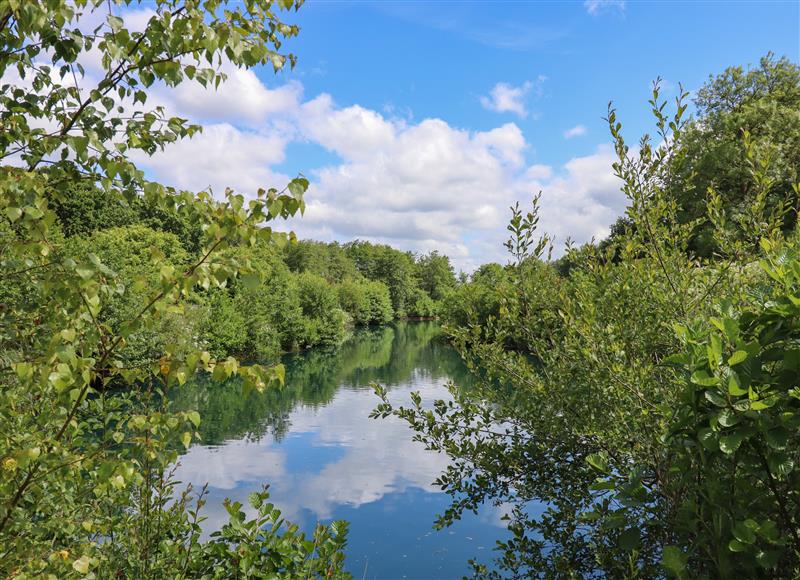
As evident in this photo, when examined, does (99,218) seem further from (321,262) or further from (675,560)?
(675,560)

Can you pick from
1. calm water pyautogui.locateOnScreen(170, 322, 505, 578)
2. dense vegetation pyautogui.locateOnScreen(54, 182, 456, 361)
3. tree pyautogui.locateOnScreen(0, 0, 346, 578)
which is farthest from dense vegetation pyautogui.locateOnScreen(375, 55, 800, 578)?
dense vegetation pyautogui.locateOnScreen(54, 182, 456, 361)

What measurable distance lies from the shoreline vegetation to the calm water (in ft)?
11.1

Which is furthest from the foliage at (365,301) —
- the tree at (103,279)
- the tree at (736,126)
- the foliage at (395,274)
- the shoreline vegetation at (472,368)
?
the tree at (103,279)

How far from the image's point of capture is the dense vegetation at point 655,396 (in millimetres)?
1570

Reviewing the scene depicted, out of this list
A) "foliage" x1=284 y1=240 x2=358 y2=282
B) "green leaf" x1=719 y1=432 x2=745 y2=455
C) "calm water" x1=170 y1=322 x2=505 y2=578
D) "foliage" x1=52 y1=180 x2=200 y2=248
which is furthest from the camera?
"foliage" x1=284 y1=240 x2=358 y2=282

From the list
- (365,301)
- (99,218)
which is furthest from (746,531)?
(365,301)

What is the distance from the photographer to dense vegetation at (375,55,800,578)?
1570mm

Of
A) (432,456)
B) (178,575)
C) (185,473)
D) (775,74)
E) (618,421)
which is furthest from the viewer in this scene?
(775,74)

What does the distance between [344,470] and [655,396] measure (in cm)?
1099

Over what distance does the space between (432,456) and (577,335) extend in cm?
1129

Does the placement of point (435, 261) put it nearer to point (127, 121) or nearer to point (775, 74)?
point (775, 74)

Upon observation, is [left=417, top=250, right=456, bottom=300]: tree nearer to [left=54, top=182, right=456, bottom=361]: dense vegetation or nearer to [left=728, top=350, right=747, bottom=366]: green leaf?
[left=54, top=182, right=456, bottom=361]: dense vegetation

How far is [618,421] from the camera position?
3289 mm

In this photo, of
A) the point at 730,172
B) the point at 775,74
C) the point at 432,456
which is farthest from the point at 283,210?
the point at 775,74
